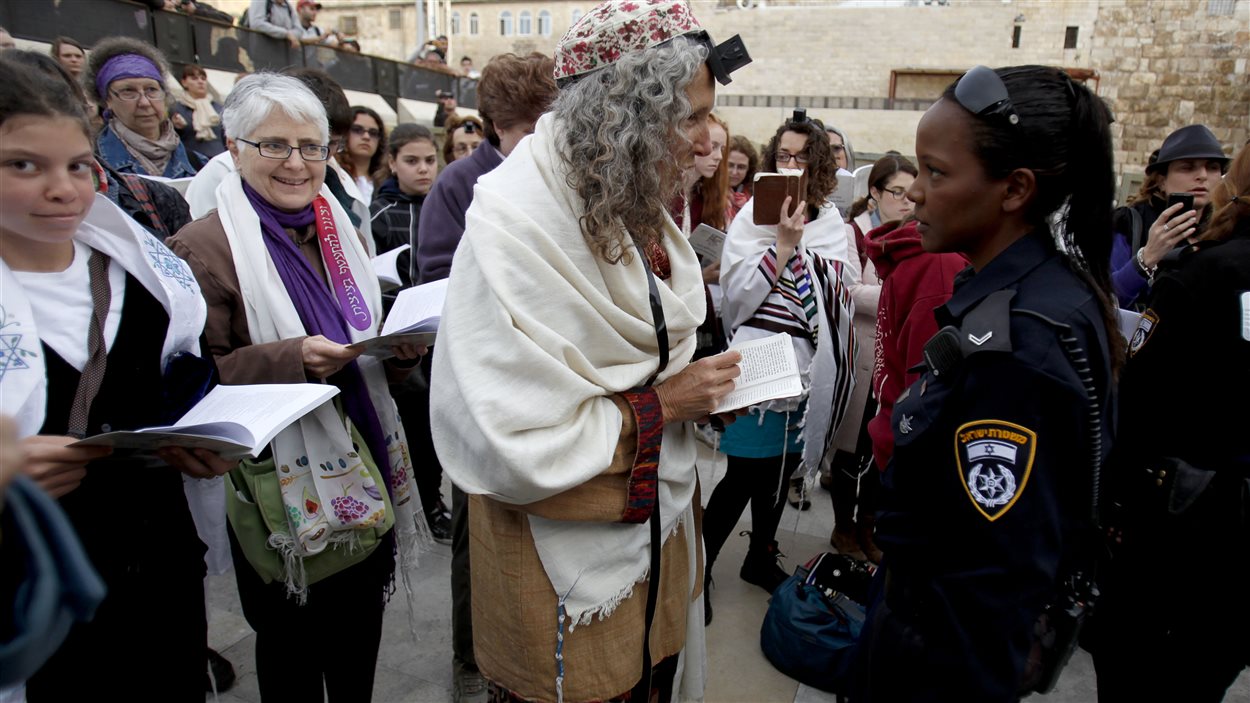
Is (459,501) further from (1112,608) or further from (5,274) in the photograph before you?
(1112,608)

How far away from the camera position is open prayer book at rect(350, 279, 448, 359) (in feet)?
5.85

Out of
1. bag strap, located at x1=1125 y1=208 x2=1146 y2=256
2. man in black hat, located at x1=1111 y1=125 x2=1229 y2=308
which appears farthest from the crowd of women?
bag strap, located at x1=1125 y1=208 x2=1146 y2=256

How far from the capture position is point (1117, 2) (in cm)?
2462

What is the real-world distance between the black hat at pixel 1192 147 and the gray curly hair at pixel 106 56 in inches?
185

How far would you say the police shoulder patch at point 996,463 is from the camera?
115 cm

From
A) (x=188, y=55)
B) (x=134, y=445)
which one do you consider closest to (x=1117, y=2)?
(x=188, y=55)

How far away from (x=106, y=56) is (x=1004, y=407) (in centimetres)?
364

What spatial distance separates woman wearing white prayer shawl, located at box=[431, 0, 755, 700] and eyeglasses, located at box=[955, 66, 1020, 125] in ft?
1.75

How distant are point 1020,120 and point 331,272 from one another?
69.5 inches

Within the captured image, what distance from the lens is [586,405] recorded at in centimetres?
145

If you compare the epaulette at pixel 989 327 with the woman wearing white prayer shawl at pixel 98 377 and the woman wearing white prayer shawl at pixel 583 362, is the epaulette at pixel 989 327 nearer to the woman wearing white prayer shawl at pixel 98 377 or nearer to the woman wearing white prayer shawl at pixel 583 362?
the woman wearing white prayer shawl at pixel 583 362

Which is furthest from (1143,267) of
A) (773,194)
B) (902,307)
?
(773,194)

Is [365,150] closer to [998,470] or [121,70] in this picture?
[121,70]

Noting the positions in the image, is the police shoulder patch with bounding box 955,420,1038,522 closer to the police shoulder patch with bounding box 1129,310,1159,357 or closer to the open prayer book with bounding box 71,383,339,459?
the police shoulder patch with bounding box 1129,310,1159,357
